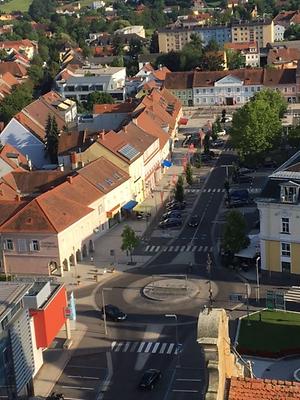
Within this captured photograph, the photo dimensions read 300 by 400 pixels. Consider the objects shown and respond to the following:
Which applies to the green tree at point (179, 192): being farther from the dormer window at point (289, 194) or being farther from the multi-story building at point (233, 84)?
the multi-story building at point (233, 84)

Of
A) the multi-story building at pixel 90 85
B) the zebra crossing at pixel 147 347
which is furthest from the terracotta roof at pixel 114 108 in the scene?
the zebra crossing at pixel 147 347

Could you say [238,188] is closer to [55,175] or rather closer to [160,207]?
[160,207]

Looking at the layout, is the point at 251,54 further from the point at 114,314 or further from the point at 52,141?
the point at 114,314

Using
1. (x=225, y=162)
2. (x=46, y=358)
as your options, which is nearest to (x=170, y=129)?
(x=225, y=162)

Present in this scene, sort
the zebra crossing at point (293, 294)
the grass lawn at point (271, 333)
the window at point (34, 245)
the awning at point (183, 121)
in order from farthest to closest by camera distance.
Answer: the awning at point (183, 121), the window at point (34, 245), the zebra crossing at point (293, 294), the grass lawn at point (271, 333)

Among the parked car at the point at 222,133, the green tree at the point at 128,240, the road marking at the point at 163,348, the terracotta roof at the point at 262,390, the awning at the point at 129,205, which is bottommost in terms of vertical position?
the road marking at the point at 163,348

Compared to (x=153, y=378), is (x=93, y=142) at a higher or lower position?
higher
